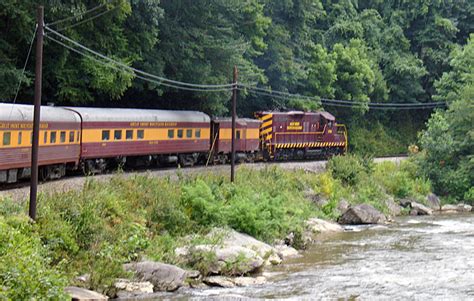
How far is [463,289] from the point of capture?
77.3ft

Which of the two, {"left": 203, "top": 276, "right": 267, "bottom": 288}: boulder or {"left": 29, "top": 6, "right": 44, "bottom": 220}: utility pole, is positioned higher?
Result: {"left": 29, "top": 6, "right": 44, "bottom": 220}: utility pole

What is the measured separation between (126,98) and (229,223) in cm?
2316

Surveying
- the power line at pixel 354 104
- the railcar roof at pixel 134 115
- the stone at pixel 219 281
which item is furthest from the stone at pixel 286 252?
the power line at pixel 354 104

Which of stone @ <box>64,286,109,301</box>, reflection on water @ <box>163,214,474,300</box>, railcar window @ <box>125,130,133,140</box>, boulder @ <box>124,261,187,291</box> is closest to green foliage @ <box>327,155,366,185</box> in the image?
reflection on water @ <box>163,214,474,300</box>

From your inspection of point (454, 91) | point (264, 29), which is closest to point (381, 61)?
point (454, 91)

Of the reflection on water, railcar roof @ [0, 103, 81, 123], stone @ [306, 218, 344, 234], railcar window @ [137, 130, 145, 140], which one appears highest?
railcar roof @ [0, 103, 81, 123]

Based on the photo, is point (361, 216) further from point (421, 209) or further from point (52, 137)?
point (52, 137)

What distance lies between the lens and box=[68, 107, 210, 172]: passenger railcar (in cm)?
3691

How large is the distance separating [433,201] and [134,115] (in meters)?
22.4

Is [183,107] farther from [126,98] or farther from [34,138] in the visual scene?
[34,138]

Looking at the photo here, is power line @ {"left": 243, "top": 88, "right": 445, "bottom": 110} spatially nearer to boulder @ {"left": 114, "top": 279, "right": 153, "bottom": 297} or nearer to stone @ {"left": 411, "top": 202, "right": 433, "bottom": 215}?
stone @ {"left": 411, "top": 202, "right": 433, "bottom": 215}

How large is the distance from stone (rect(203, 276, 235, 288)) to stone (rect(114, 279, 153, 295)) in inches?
84.0

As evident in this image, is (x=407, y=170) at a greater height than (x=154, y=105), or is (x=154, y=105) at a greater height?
(x=154, y=105)

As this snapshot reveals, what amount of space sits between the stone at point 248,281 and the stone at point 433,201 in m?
29.0
